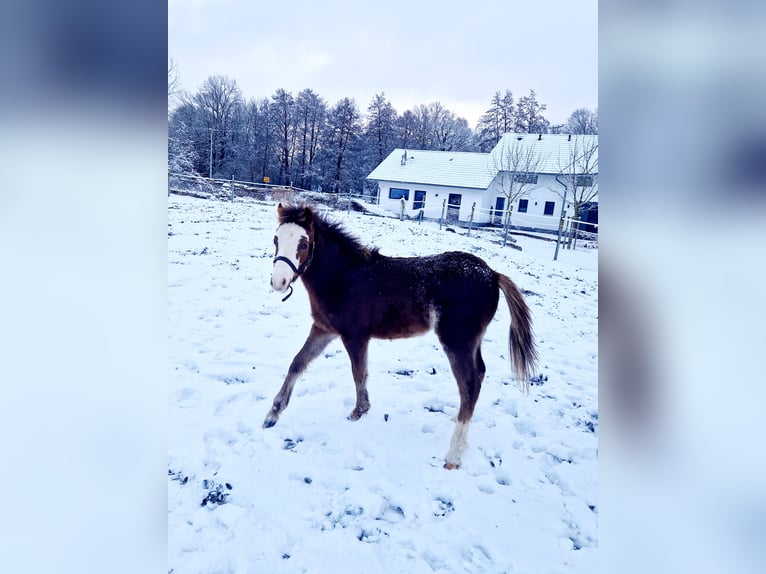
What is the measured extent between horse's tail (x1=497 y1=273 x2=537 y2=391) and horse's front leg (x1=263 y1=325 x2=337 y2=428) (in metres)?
1.28

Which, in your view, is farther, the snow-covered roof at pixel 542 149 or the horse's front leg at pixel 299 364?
the snow-covered roof at pixel 542 149

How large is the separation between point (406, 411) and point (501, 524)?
1.14 meters

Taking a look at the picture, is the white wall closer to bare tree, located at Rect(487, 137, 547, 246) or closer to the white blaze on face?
bare tree, located at Rect(487, 137, 547, 246)

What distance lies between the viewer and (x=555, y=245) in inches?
204

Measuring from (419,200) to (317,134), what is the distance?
6.07ft

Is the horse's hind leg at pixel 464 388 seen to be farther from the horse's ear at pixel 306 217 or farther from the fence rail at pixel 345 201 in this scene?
the fence rail at pixel 345 201

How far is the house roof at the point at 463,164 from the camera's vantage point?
388 centimetres

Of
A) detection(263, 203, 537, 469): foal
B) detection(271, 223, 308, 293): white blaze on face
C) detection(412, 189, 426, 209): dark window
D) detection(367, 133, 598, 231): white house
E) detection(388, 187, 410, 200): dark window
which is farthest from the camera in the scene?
detection(412, 189, 426, 209): dark window

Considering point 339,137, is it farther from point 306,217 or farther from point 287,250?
point 287,250

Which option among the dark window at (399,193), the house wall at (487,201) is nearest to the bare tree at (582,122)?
the house wall at (487,201)

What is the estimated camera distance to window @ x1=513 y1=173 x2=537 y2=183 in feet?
14.0

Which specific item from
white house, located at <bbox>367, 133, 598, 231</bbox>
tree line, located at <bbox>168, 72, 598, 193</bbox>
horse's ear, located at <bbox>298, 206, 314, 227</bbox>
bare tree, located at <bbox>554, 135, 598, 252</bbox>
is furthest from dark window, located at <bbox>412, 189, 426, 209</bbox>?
horse's ear, located at <bbox>298, 206, 314, 227</bbox>

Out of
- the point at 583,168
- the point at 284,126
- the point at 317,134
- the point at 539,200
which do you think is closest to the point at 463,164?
the point at 539,200
